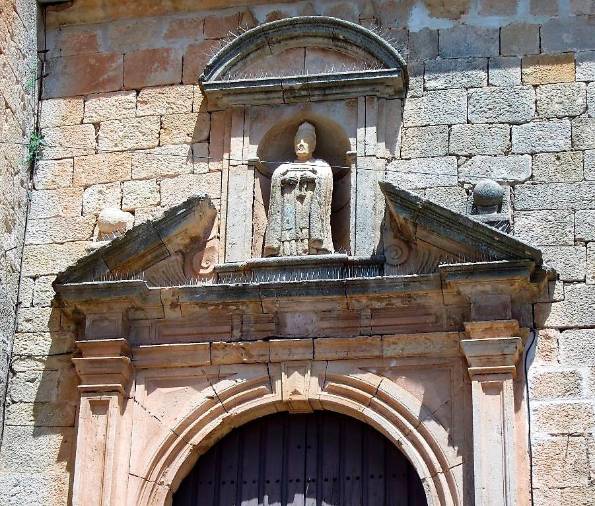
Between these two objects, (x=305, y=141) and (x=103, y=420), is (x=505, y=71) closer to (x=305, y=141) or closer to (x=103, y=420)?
(x=305, y=141)

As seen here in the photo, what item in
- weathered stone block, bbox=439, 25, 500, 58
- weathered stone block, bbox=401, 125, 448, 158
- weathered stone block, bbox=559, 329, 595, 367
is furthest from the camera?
weathered stone block, bbox=439, 25, 500, 58

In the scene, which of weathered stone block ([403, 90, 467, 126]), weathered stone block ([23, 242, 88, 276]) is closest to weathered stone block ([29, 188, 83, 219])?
weathered stone block ([23, 242, 88, 276])

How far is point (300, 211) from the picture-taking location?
29.6ft

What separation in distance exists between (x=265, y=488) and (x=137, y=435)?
793 millimetres

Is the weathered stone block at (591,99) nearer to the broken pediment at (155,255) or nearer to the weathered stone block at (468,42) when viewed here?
the weathered stone block at (468,42)

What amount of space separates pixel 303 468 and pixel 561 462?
1462 mm

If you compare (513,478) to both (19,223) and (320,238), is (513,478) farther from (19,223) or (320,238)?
(19,223)

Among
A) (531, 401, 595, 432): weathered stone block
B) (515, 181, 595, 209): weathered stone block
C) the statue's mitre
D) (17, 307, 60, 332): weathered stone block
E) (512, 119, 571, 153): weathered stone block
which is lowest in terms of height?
(531, 401, 595, 432): weathered stone block

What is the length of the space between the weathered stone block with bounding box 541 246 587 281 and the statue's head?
1556 millimetres

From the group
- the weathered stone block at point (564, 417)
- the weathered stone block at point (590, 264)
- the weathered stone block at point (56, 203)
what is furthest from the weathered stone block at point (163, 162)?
the weathered stone block at point (564, 417)

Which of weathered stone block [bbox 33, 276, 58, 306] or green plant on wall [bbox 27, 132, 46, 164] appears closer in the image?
weathered stone block [bbox 33, 276, 58, 306]

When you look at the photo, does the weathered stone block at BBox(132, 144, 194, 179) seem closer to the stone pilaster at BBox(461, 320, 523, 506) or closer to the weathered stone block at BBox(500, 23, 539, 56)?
the weathered stone block at BBox(500, 23, 539, 56)

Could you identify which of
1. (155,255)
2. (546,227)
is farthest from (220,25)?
(546,227)

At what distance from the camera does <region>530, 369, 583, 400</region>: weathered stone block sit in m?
8.30
